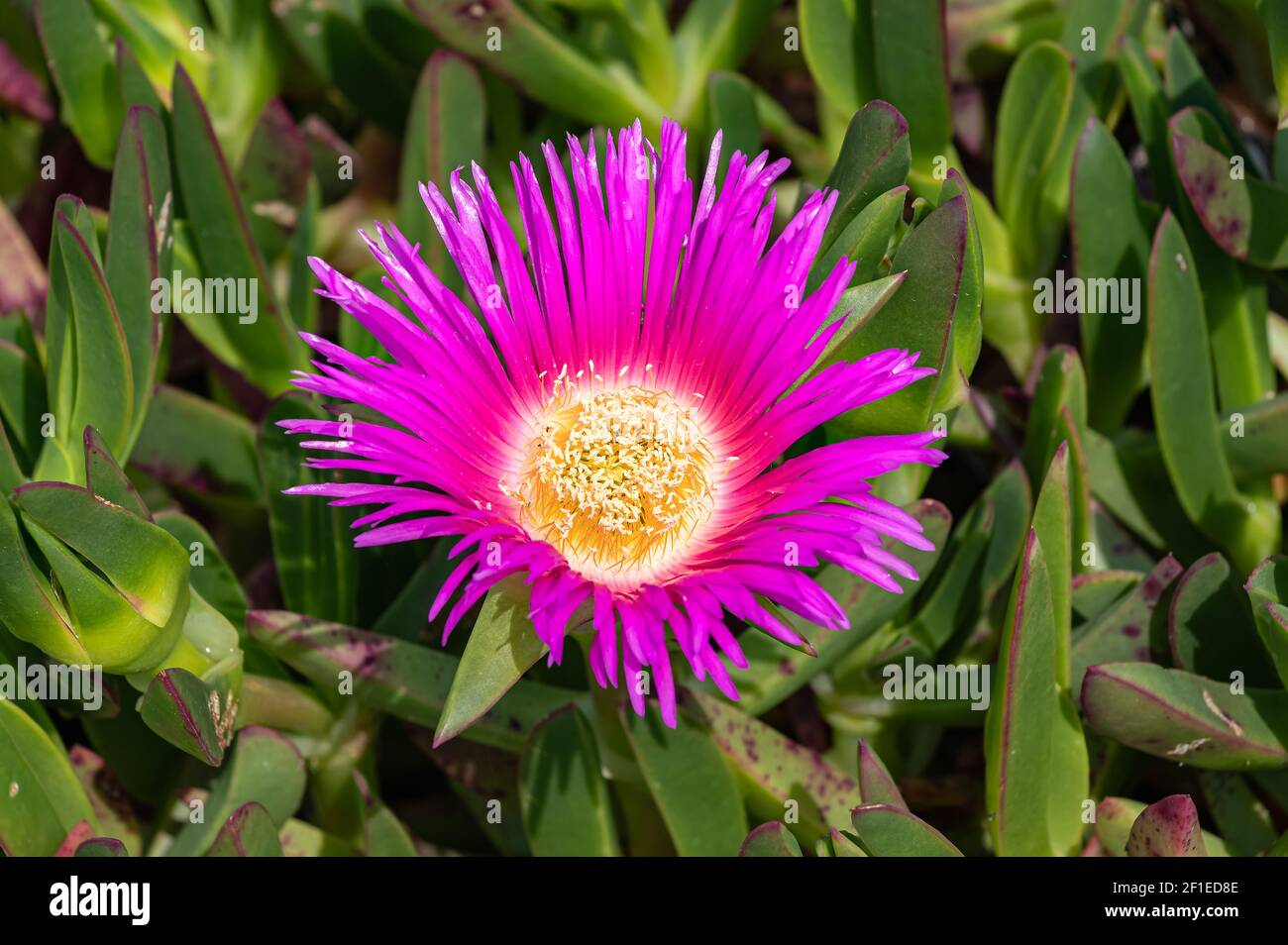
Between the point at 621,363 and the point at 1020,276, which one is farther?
the point at 1020,276

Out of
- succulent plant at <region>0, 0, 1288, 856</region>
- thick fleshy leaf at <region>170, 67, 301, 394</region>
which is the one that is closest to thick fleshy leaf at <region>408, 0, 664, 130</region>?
succulent plant at <region>0, 0, 1288, 856</region>

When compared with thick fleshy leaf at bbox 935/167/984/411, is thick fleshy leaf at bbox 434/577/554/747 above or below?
below

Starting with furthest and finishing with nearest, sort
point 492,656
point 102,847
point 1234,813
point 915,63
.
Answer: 1. point 915,63
2. point 1234,813
3. point 102,847
4. point 492,656

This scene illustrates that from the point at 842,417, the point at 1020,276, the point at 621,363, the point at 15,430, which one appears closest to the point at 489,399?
the point at 621,363

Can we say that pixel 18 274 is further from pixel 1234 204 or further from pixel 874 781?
pixel 1234 204

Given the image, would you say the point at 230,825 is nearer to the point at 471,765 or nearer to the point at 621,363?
the point at 471,765

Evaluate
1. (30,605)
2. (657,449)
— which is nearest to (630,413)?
(657,449)

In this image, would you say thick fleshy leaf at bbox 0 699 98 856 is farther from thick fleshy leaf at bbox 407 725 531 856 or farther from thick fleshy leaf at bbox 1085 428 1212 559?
thick fleshy leaf at bbox 1085 428 1212 559
